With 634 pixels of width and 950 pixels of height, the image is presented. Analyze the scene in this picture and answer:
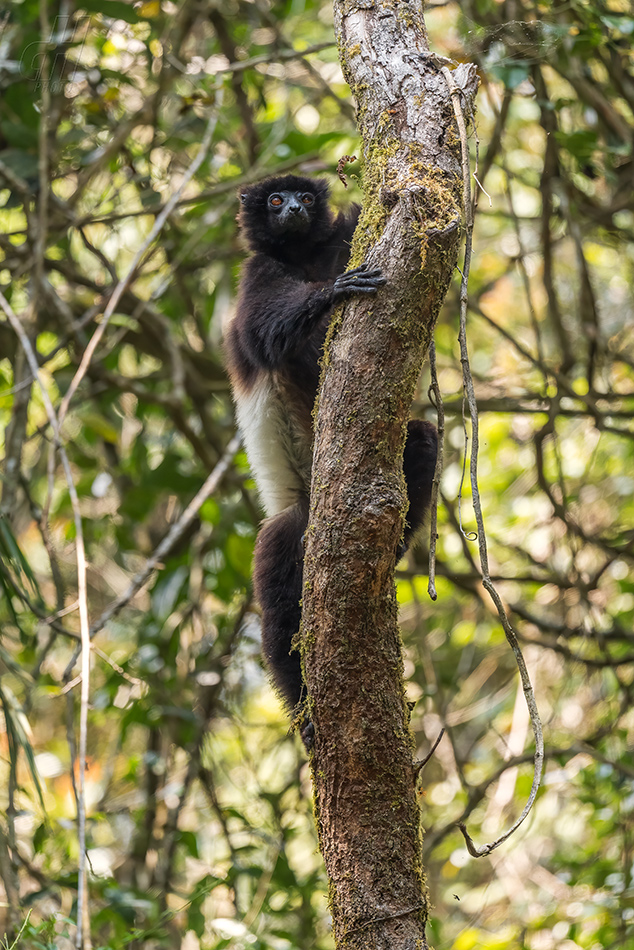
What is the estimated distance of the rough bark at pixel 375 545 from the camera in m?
2.32

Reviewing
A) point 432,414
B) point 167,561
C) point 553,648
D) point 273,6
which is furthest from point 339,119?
point 553,648

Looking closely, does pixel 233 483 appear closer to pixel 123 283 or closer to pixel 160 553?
pixel 160 553

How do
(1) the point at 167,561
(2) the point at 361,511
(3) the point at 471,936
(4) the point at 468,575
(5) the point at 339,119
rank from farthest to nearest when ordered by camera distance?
1. (5) the point at 339,119
2. (1) the point at 167,561
3. (4) the point at 468,575
4. (3) the point at 471,936
5. (2) the point at 361,511

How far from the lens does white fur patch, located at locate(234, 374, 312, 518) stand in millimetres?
4121

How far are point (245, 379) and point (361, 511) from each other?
1981 millimetres

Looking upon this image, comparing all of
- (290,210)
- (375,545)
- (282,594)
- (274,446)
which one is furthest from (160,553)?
(375,545)

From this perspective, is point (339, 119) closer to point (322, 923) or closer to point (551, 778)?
point (551, 778)

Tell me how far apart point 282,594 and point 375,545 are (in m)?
1.44

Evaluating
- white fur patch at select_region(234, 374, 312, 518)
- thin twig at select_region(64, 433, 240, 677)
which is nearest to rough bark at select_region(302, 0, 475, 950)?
white fur patch at select_region(234, 374, 312, 518)

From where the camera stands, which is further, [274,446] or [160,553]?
[160,553]

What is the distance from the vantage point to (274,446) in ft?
13.8

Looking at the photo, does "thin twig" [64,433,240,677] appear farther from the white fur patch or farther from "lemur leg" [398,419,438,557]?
"lemur leg" [398,419,438,557]

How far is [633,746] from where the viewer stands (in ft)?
20.0

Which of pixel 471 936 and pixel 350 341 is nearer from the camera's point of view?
pixel 350 341
